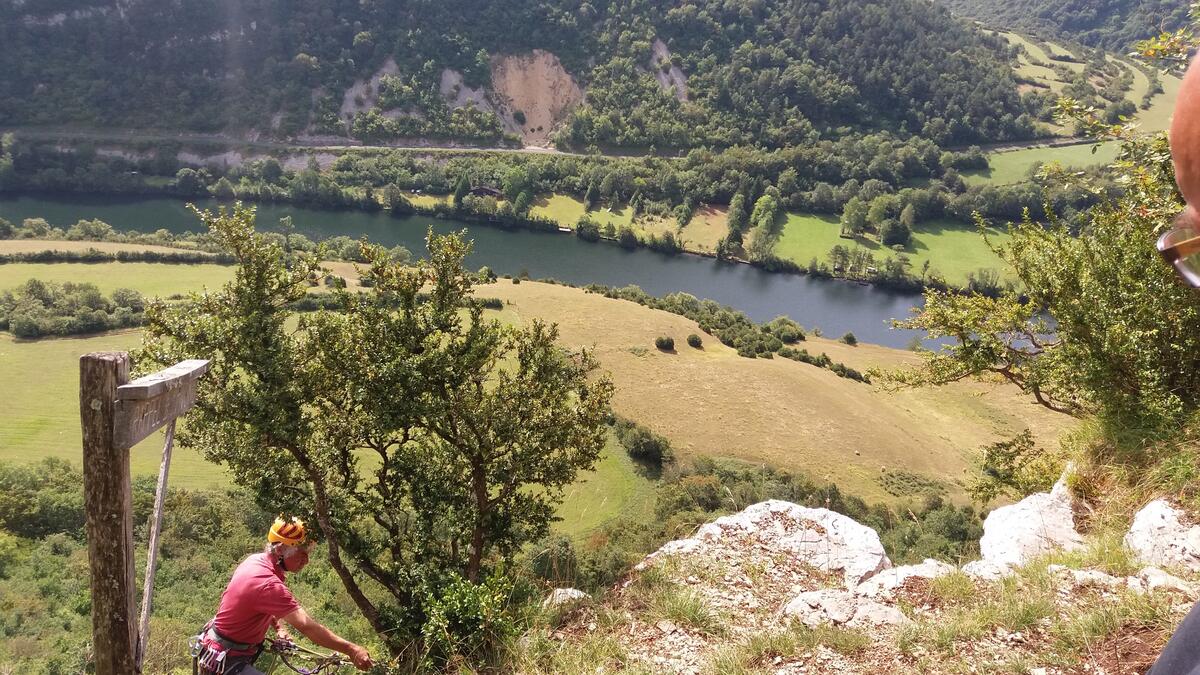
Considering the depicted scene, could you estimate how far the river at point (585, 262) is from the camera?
229ft

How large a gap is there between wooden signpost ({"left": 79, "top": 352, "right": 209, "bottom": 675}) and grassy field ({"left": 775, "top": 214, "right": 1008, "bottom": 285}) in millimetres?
81841

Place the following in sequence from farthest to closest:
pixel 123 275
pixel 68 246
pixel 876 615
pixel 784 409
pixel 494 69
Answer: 1. pixel 494 69
2. pixel 68 246
3. pixel 123 275
4. pixel 784 409
5. pixel 876 615

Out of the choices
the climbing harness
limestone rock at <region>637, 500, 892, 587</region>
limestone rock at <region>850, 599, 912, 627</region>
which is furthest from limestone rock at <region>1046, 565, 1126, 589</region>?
the climbing harness

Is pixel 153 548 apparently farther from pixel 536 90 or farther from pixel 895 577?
pixel 536 90

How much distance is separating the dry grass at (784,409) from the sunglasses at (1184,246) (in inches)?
1284

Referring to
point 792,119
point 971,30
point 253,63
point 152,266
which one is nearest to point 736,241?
point 792,119

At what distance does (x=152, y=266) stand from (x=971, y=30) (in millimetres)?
172077

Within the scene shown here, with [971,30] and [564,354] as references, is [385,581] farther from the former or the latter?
[971,30]

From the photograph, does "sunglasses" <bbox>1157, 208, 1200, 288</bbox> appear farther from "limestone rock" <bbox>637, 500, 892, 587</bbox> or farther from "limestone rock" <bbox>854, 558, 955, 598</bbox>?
"limestone rock" <bbox>637, 500, 892, 587</bbox>

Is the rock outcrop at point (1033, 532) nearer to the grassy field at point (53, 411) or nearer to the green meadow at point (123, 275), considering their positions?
the grassy field at point (53, 411)

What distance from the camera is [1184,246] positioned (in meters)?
1.17

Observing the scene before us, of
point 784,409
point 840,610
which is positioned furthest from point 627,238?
point 840,610

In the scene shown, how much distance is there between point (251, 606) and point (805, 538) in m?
6.24

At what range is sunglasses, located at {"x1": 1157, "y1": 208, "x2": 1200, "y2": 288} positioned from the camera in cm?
115
